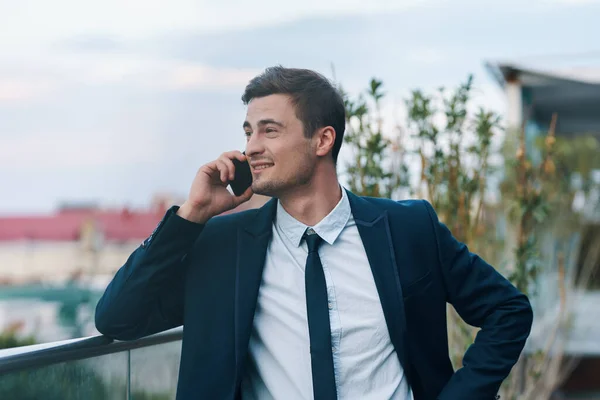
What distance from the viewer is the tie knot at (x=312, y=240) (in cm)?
189

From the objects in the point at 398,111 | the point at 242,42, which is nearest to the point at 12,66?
the point at 242,42

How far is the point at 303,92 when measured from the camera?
1.96m

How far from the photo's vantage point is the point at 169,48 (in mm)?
51188

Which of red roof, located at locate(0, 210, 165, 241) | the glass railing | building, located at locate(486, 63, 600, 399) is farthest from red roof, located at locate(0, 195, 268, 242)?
the glass railing

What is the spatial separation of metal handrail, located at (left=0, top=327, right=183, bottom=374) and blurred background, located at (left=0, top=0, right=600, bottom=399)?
0.03m

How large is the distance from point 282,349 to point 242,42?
41492 millimetres

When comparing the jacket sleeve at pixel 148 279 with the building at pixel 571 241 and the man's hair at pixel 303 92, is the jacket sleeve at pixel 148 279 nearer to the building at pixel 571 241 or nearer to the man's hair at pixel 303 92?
the man's hair at pixel 303 92

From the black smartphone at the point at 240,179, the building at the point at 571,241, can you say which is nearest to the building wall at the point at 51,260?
the building at the point at 571,241

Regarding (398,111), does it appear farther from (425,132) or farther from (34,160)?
(34,160)

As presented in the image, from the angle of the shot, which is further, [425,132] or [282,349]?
[425,132]

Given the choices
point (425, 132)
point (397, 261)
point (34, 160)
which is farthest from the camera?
point (34, 160)

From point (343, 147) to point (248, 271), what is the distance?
1501 millimetres

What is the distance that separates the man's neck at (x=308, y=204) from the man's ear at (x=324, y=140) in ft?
0.25

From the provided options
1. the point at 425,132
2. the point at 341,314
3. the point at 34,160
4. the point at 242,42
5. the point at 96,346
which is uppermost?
the point at 242,42
